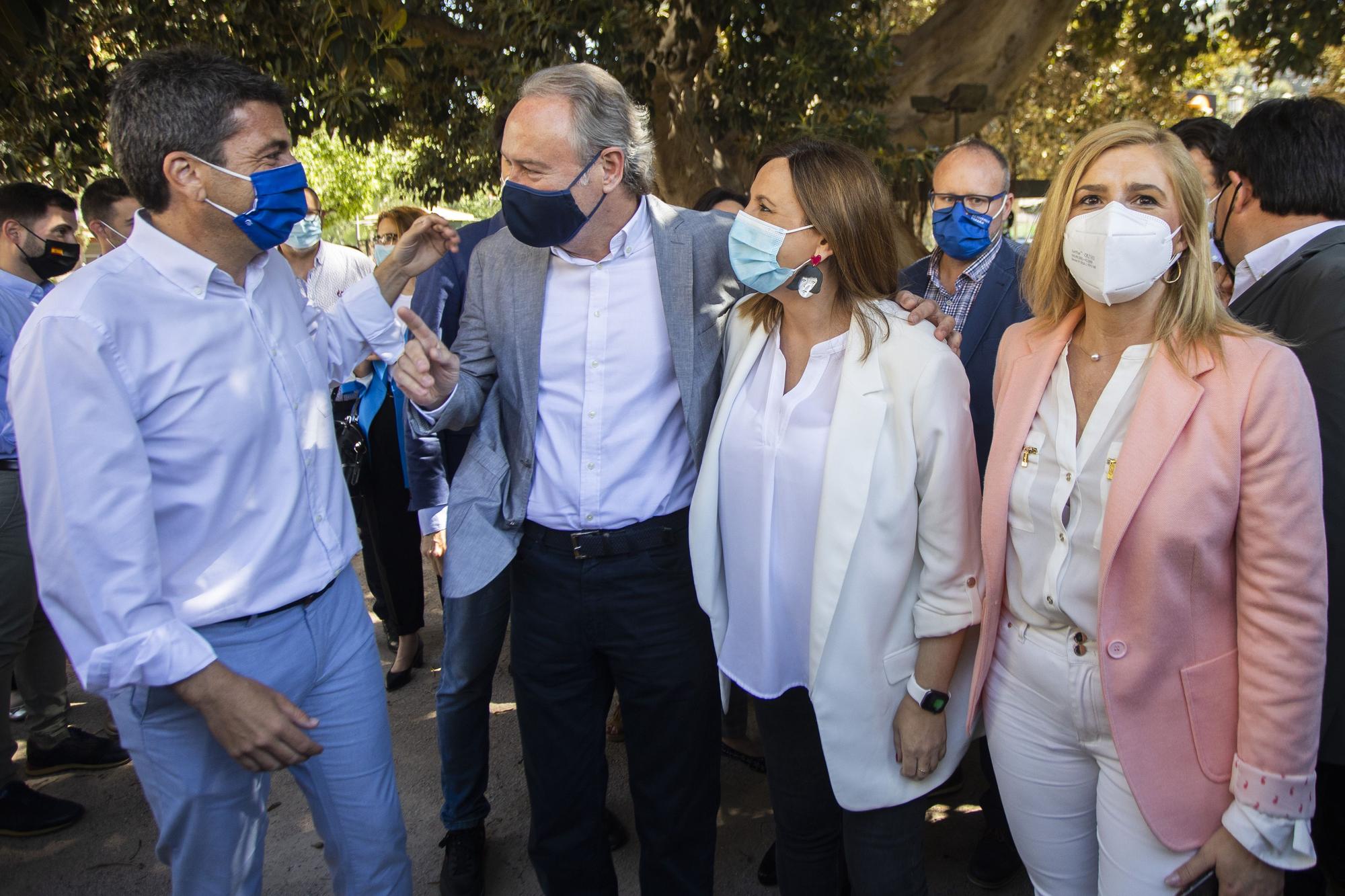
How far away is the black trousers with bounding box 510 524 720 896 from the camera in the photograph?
8.17 feet

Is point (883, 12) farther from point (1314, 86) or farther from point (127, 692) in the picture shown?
point (127, 692)

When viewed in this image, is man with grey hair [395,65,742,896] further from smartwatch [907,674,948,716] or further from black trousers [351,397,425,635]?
black trousers [351,397,425,635]

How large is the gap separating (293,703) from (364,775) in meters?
0.30

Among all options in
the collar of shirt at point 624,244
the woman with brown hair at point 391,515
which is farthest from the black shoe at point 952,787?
the woman with brown hair at point 391,515

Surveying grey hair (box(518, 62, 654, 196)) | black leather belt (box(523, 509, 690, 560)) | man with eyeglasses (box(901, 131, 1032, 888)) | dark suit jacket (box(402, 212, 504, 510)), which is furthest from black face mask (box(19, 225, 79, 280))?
man with eyeglasses (box(901, 131, 1032, 888))

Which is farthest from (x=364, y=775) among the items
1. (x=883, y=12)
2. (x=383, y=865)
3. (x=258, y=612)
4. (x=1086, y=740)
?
(x=883, y=12)

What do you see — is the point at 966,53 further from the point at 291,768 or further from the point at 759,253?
the point at 291,768

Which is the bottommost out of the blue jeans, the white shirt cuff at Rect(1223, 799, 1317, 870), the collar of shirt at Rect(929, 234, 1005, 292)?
the blue jeans

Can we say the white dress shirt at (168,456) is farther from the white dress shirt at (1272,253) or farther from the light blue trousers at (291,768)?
the white dress shirt at (1272,253)

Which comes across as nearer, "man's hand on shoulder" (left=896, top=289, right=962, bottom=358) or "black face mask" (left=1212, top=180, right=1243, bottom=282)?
"man's hand on shoulder" (left=896, top=289, right=962, bottom=358)

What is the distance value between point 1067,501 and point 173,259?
1.90 meters

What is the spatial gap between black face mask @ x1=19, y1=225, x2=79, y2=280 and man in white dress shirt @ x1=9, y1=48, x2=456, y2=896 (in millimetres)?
2432

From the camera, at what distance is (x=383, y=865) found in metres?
2.20

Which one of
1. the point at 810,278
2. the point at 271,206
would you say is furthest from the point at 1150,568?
the point at 271,206
